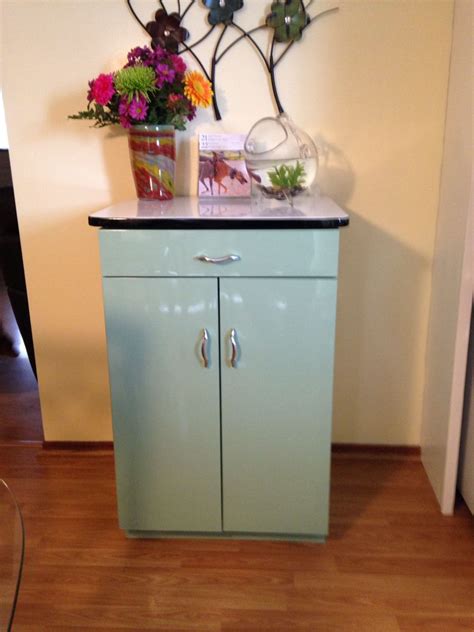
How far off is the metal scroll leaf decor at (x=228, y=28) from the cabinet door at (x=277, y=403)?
79cm

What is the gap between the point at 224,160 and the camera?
6.22 ft

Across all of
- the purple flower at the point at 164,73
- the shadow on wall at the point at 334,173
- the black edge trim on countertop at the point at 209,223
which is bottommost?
the black edge trim on countertop at the point at 209,223

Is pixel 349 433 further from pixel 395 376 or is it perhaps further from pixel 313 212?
pixel 313 212

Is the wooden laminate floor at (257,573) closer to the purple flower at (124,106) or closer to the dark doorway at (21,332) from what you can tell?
the dark doorway at (21,332)

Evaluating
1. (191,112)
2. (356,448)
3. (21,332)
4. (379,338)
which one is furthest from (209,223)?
(21,332)

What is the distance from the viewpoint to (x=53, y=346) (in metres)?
2.16

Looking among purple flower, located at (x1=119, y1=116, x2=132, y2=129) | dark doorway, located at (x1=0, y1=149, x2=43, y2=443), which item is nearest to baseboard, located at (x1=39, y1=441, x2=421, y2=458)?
dark doorway, located at (x1=0, y1=149, x2=43, y2=443)

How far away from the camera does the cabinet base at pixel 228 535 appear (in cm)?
174

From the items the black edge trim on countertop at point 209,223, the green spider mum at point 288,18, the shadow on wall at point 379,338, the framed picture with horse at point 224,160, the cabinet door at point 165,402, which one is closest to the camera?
the black edge trim on countertop at point 209,223

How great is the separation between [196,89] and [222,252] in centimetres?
64

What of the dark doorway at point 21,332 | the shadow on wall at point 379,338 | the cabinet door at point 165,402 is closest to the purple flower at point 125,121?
the cabinet door at point 165,402

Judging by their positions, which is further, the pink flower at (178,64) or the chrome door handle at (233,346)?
the pink flower at (178,64)

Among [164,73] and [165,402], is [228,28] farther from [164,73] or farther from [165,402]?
[165,402]

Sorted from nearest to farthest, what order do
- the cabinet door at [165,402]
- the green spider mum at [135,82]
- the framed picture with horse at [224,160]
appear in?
the cabinet door at [165,402]
the green spider mum at [135,82]
the framed picture with horse at [224,160]
